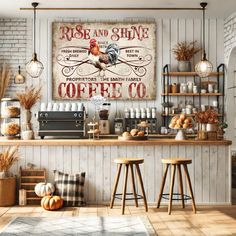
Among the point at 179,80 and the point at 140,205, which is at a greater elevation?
the point at 179,80

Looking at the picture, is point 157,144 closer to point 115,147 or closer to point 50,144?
point 115,147

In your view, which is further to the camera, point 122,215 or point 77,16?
point 77,16

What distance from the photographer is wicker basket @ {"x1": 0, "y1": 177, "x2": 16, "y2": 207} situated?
6805 millimetres

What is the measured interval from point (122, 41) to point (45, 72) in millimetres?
1549

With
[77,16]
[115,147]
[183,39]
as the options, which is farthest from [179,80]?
[115,147]

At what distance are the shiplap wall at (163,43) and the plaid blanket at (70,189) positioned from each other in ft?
8.44

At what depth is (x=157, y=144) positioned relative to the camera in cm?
702

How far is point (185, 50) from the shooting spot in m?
9.14

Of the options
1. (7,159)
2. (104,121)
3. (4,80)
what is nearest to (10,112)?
(7,159)

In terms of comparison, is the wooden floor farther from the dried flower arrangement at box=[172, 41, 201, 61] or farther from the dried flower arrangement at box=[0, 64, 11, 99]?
the dried flower arrangement at box=[172, 41, 201, 61]

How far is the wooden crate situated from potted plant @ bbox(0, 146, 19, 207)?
0.15m

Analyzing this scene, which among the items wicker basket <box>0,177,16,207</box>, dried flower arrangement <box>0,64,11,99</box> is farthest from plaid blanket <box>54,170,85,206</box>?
dried flower arrangement <box>0,64,11,99</box>

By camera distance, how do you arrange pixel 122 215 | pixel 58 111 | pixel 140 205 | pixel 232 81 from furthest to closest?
pixel 232 81, pixel 58 111, pixel 140 205, pixel 122 215

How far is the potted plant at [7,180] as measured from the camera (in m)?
6.81
